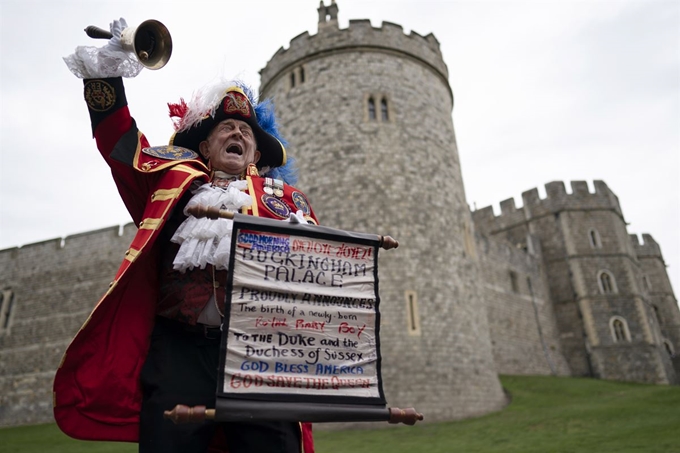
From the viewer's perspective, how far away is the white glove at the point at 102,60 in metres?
2.44

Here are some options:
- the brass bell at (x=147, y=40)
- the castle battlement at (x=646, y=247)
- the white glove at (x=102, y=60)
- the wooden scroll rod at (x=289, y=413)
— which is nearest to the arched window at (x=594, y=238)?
the castle battlement at (x=646, y=247)

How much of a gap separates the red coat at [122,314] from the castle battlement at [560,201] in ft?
85.6

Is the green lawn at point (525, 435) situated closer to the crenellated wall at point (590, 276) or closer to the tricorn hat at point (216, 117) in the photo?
the tricorn hat at point (216, 117)

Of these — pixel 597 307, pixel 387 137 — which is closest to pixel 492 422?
pixel 387 137

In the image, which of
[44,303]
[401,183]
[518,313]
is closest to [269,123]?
[401,183]

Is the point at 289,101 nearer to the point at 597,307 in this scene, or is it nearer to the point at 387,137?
the point at 387,137

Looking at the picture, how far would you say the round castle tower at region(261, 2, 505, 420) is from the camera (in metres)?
11.6

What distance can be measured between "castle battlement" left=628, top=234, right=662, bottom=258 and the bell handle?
3732 centimetres

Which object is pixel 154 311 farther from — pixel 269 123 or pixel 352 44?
pixel 352 44

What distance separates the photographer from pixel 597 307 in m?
24.1

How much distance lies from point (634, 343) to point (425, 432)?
17.4 meters

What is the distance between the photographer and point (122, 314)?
2.51 metres

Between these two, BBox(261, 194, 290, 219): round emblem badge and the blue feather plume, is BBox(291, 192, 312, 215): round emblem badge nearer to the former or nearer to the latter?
BBox(261, 194, 290, 219): round emblem badge

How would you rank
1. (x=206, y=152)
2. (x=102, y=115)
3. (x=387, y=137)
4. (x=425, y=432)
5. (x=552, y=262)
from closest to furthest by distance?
(x=102, y=115) → (x=206, y=152) → (x=425, y=432) → (x=387, y=137) → (x=552, y=262)
